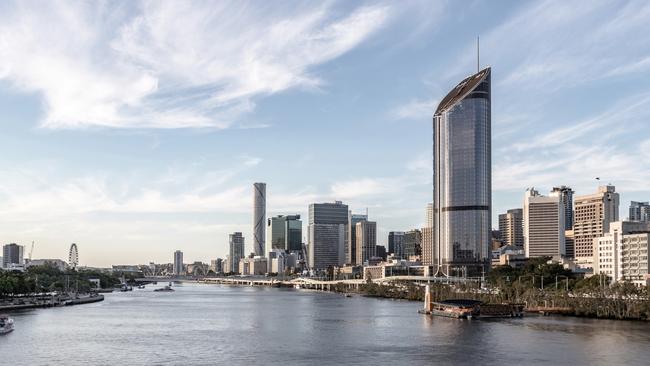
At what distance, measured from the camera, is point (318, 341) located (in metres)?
91.3

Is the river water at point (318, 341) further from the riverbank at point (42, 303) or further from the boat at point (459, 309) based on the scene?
the riverbank at point (42, 303)

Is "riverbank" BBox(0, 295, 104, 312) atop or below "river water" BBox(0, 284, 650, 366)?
below

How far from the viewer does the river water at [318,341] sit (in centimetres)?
7494

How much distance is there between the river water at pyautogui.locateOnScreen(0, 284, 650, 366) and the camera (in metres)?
74.9

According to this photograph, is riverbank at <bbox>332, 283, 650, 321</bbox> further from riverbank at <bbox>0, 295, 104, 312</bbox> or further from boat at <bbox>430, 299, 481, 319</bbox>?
riverbank at <bbox>0, 295, 104, 312</bbox>

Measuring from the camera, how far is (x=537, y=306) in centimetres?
14775

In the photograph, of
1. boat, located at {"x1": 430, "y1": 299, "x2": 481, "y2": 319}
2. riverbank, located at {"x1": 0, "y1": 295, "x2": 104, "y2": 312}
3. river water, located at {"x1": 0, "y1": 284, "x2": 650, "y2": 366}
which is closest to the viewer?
river water, located at {"x1": 0, "y1": 284, "x2": 650, "y2": 366}

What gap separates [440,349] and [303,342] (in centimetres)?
1627

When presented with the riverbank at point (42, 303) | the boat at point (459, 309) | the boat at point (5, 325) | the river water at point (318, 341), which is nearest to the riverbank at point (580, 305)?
the river water at point (318, 341)

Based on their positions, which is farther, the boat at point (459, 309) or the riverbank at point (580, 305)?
the boat at point (459, 309)

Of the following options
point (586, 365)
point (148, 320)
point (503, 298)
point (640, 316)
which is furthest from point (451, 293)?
point (586, 365)

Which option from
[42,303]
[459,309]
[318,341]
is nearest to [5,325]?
[318,341]

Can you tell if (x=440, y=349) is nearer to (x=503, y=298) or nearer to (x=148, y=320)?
(x=148, y=320)

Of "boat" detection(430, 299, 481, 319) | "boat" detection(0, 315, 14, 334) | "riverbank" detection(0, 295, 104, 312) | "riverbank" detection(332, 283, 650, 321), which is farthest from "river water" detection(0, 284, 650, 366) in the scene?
"riverbank" detection(0, 295, 104, 312)
